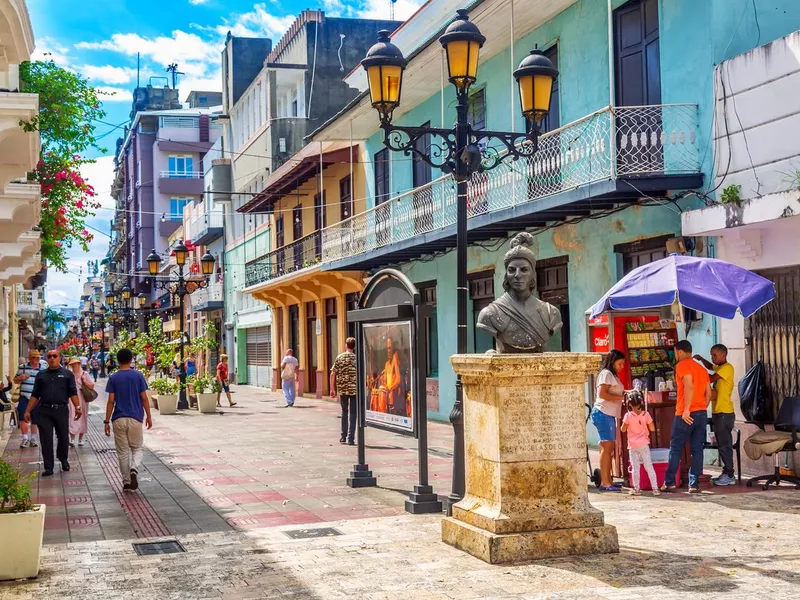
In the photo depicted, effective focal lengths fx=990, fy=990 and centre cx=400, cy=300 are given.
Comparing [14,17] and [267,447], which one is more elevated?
[14,17]

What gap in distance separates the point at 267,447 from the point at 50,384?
13.2 feet

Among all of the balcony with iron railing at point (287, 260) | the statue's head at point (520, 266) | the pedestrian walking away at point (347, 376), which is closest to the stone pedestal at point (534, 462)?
the statue's head at point (520, 266)

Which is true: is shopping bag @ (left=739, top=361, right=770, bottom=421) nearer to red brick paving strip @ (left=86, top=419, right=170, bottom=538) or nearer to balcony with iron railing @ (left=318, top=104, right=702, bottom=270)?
balcony with iron railing @ (left=318, top=104, right=702, bottom=270)

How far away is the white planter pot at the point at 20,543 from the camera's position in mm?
6789

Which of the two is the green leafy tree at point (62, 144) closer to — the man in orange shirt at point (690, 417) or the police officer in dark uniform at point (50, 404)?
the police officer in dark uniform at point (50, 404)

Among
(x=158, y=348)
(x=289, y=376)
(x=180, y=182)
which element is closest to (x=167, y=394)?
(x=158, y=348)

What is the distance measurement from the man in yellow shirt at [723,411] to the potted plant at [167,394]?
16.1 metres

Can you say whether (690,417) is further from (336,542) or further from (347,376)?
(347,376)

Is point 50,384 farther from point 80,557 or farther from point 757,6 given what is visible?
point 757,6

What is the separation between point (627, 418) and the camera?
1030cm

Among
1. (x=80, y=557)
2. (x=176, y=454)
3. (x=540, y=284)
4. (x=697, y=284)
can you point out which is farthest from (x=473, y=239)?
(x=80, y=557)

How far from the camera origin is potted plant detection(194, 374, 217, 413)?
24.2 metres

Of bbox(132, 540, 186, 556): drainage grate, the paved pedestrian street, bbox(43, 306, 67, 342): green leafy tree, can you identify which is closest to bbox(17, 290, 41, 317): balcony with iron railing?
bbox(43, 306, 67, 342): green leafy tree

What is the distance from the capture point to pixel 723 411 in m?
10.8
